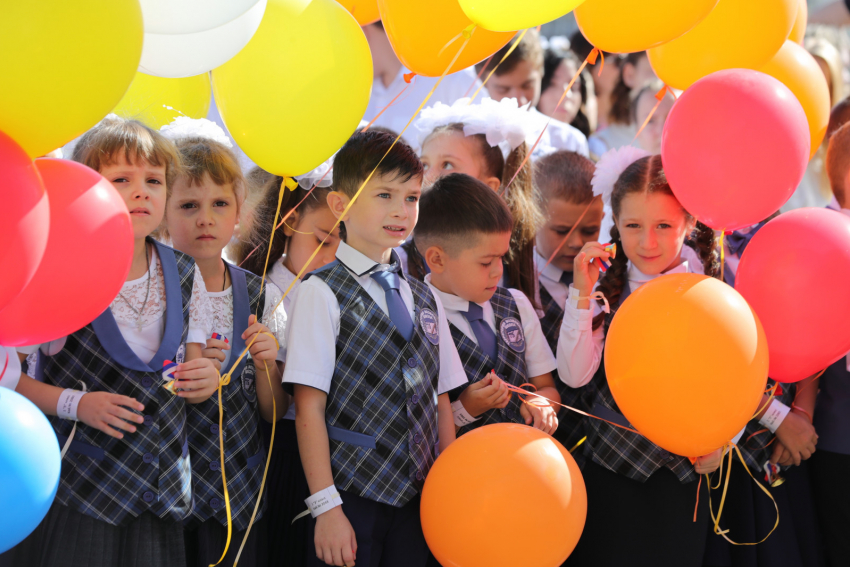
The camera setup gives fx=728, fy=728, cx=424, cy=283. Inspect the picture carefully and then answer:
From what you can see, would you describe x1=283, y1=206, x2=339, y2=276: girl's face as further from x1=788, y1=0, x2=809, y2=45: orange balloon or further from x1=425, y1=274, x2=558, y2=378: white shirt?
x1=788, y1=0, x2=809, y2=45: orange balloon

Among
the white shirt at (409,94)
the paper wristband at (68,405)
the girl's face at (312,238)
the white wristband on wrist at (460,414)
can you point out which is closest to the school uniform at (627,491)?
the white wristband on wrist at (460,414)

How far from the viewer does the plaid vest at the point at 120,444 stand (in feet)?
5.86

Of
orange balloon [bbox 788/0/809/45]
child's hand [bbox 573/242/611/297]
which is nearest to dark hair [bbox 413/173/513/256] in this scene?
child's hand [bbox 573/242/611/297]

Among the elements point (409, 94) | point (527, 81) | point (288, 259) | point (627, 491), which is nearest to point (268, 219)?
point (288, 259)

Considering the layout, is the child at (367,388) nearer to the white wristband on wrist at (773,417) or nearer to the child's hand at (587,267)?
the child's hand at (587,267)

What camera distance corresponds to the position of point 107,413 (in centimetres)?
175

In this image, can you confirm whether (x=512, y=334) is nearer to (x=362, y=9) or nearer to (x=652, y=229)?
(x=652, y=229)

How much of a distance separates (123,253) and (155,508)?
2.41 feet

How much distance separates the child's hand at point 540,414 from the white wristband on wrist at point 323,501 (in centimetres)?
63

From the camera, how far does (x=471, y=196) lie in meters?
2.44

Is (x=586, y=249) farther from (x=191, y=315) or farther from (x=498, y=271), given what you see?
(x=191, y=315)

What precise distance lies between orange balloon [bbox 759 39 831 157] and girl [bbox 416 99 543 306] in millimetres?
970

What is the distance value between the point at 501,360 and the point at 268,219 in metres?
0.98

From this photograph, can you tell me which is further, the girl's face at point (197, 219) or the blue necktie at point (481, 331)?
the blue necktie at point (481, 331)
